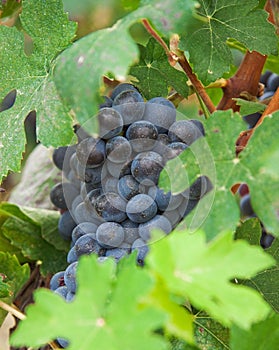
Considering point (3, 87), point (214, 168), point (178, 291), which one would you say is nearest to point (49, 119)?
point (3, 87)

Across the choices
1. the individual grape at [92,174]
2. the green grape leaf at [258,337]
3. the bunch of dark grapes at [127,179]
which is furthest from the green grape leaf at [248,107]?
the green grape leaf at [258,337]

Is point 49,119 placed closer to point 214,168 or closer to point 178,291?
point 214,168

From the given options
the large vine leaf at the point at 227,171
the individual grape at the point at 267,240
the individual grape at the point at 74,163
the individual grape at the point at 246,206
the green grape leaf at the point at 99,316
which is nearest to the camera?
the green grape leaf at the point at 99,316

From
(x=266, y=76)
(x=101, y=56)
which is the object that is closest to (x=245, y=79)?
(x=266, y=76)

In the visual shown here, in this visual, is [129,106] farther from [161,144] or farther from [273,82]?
[273,82]

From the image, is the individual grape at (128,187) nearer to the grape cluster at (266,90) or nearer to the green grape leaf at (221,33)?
the green grape leaf at (221,33)

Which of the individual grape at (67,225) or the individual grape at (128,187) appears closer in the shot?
the individual grape at (128,187)
